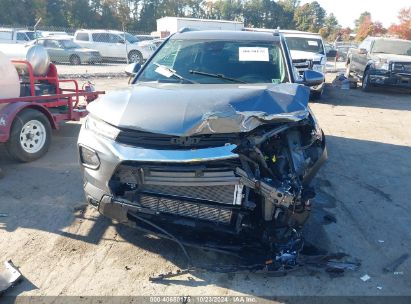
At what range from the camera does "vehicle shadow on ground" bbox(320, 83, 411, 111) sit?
38.6ft

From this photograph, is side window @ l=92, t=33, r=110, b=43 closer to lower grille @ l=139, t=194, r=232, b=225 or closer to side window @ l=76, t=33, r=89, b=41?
side window @ l=76, t=33, r=89, b=41

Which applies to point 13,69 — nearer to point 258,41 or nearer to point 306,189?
point 258,41

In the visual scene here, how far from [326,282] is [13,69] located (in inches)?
208

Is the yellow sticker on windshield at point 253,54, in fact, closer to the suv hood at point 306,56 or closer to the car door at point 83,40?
the suv hood at point 306,56

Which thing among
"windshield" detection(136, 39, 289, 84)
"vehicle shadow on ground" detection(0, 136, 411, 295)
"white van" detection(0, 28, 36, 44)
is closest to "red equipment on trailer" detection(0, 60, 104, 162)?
"vehicle shadow on ground" detection(0, 136, 411, 295)

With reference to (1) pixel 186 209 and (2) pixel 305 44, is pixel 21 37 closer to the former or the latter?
(2) pixel 305 44

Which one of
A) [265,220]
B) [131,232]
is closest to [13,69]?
[131,232]

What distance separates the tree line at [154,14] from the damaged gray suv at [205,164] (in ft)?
110

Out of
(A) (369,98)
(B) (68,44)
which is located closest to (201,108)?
(A) (369,98)

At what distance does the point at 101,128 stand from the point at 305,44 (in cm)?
1097

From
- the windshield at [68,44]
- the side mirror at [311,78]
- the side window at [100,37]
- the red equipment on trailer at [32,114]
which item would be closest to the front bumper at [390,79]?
the side mirror at [311,78]

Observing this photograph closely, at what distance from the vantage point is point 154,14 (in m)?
54.8

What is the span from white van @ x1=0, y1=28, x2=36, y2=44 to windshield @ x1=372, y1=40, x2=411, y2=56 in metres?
16.5

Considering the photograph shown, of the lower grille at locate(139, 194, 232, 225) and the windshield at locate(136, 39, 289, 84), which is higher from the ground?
the windshield at locate(136, 39, 289, 84)
